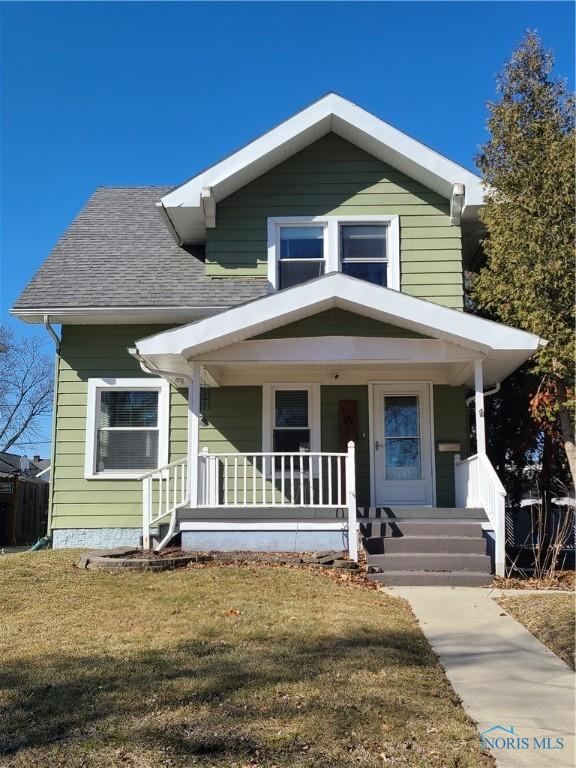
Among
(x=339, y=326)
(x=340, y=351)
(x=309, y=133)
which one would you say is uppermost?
(x=309, y=133)

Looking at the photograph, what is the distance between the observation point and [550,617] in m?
5.86

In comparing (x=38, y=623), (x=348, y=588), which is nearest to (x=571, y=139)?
(x=348, y=588)

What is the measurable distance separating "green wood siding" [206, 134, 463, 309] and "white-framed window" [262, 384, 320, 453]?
6.35ft

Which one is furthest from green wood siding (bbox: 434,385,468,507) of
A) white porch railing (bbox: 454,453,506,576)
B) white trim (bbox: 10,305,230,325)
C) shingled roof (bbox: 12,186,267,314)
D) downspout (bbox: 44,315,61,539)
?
downspout (bbox: 44,315,61,539)

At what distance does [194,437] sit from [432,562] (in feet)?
10.8

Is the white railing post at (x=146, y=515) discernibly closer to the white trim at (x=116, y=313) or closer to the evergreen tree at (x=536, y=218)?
the white trim at (x=116, y=313)

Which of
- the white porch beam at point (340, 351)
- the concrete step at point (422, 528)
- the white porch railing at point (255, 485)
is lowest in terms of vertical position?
the concrete step at point (422, 528)

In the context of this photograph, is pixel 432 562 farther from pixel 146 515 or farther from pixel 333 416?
pixel 146 515

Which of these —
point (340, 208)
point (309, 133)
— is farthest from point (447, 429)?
point (309, 133)

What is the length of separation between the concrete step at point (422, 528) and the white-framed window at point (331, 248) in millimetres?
4153

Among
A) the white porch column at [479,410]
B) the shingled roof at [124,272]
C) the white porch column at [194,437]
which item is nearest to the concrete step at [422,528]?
the white porch column at [479,410]

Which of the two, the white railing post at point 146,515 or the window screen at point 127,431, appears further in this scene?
the window screen at point 127,431

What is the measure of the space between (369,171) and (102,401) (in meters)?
5.69

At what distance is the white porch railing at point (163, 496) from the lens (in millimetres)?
9078
